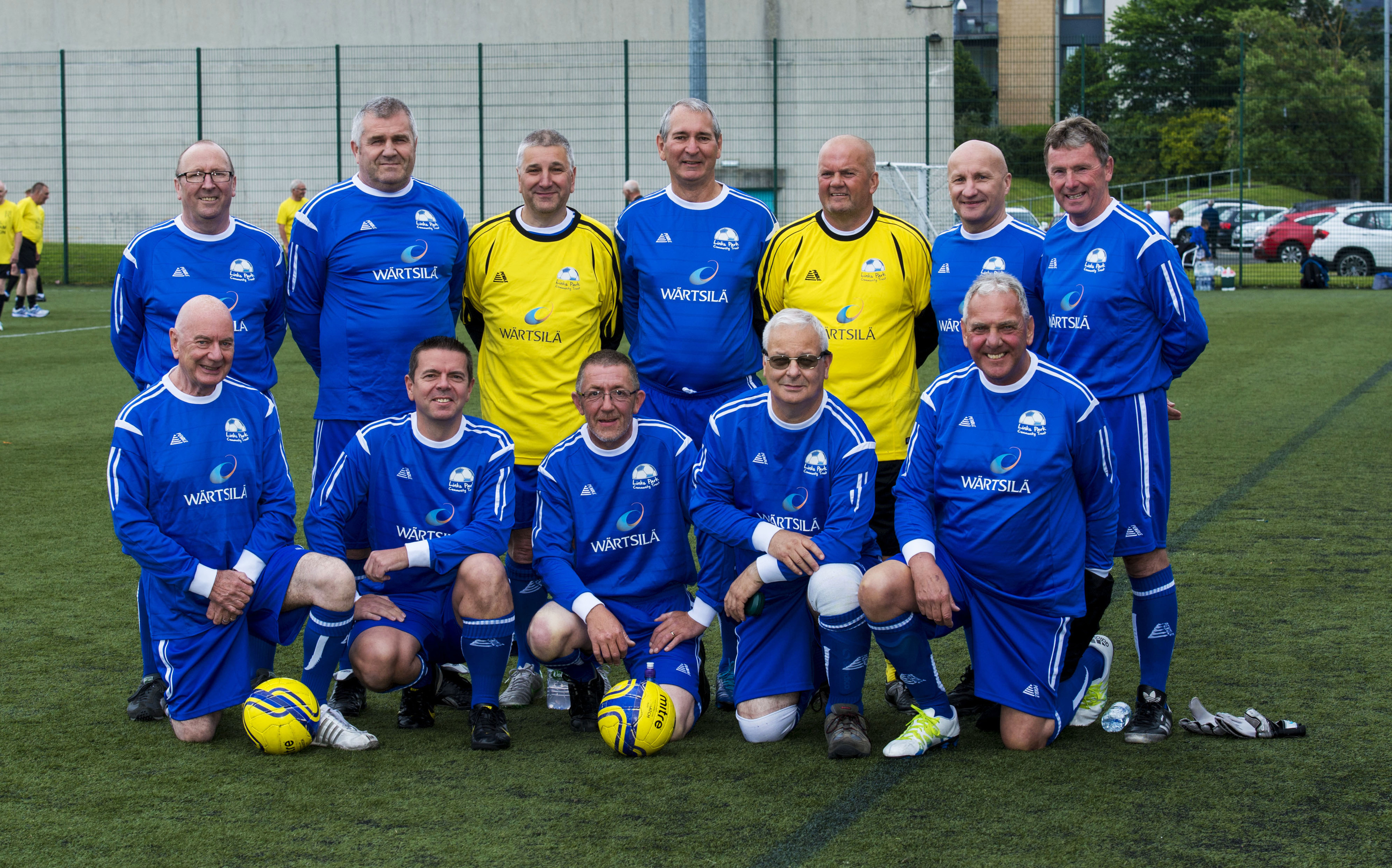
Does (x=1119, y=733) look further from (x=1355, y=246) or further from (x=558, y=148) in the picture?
(x=1355, y=246)

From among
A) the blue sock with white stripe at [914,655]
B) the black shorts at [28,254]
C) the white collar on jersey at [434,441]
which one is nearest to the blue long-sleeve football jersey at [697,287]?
the white collar on jersey at [434,441]

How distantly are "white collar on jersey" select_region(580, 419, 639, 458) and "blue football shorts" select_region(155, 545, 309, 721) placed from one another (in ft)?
3.06

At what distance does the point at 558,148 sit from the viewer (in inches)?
187

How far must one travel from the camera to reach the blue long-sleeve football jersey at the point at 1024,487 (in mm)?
3947

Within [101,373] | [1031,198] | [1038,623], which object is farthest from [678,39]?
[1038,623]

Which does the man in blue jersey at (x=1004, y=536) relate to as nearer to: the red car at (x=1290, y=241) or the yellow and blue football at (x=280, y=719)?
the yellow and blue football at (x=280, y=719)

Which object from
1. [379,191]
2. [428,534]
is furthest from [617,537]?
[379,191]

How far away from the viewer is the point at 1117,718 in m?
4.11

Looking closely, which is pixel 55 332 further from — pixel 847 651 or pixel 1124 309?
pixel 1124 309

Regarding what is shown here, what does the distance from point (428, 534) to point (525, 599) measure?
569 mm

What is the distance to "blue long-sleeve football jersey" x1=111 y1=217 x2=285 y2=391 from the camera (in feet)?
15.1

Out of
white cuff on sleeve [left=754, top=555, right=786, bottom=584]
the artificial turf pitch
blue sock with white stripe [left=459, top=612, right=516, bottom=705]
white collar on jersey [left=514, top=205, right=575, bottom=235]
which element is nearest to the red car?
the artificial turf pitch

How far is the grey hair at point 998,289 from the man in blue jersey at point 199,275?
2.42 metres

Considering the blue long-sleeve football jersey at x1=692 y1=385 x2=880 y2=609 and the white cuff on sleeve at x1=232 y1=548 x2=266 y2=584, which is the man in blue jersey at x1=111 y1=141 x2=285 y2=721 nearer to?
the white cuff on sleeve at x1=232 y1=548 x2=266 y2=584
